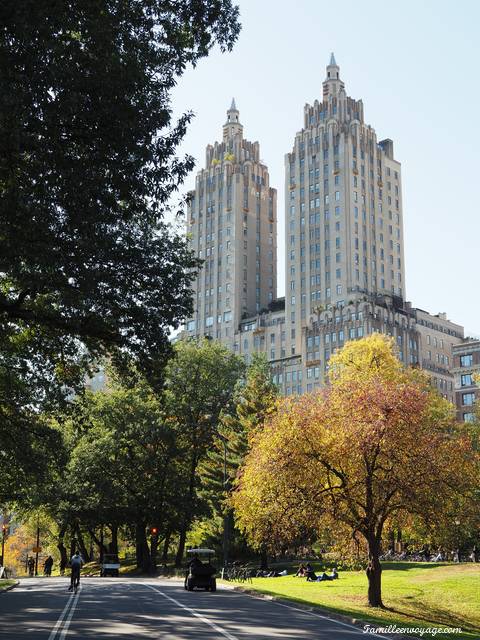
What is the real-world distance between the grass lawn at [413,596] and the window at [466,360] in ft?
248

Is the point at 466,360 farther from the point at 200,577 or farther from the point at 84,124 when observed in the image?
the point at 84,124

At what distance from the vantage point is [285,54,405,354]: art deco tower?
13762cm

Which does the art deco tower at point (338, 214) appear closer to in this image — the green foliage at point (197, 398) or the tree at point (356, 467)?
the green foliage at point (197, 398)

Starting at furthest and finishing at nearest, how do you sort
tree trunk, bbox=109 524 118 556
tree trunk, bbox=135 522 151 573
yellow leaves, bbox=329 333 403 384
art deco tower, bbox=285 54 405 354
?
1. art deco tower, bbox=285 54 405 354
2. tree trunk, bbox=109 524 118 556
3. tree trunk, bbox=135 522 151 573
4. yellow leaves, bbox=329 333 403 384

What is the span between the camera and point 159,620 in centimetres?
2016

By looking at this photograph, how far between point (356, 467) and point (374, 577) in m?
4.25

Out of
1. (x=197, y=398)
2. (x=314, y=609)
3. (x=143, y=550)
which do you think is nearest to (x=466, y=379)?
(x=197, y=398)

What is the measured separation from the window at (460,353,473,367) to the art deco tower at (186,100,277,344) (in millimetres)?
48764

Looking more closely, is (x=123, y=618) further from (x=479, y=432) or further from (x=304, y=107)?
(x=304, y=107)

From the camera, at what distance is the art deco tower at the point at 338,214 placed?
138 m

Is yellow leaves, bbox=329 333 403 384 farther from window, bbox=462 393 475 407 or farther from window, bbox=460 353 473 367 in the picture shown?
window, bbox=460 353 473 367

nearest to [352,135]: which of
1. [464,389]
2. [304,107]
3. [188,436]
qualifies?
[304,107]

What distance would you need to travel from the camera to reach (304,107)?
5930 inches

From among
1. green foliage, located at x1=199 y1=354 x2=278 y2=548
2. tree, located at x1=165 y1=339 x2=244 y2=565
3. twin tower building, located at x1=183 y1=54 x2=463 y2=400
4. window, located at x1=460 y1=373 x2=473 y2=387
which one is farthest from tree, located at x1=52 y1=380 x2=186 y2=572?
window, located at x1=460 y1=373 x2=473 y2=387
